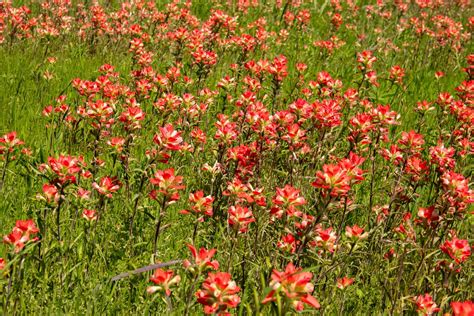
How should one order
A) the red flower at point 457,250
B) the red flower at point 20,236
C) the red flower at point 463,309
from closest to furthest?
the red flower at point 463,309 < the red flower at point 20,236 < the red flower at point 457,250

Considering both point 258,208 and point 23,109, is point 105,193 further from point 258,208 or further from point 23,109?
point 23,109

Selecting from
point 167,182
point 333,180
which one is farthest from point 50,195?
point 333,180

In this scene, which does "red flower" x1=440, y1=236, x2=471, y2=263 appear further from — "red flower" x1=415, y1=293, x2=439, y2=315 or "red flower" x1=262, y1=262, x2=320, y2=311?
"red flower" x1=262, y1=262, x2=320, y2=311

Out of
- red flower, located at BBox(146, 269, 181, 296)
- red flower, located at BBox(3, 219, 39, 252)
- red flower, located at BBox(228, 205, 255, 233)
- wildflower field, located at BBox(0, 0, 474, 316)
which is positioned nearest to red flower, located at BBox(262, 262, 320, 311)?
wildflower field, located at BBox(0, 0, 474, 316)

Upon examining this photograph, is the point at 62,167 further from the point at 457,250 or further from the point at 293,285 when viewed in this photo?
the point at 457,250

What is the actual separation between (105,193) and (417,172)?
1951 millimetres

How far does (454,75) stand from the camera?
7832mm

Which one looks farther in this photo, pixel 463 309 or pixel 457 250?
pixel 457 250

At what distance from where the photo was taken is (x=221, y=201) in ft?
11.2

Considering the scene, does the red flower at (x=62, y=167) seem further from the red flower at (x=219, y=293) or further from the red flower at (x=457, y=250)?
the red flower at (x=457, y=250)

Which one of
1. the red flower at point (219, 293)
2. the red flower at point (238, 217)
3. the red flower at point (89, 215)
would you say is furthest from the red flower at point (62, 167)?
the red flower at point (219, 293)

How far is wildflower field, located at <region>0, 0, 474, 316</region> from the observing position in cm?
239

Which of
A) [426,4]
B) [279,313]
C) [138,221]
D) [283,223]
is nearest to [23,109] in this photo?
[138,221]

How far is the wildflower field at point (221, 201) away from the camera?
2.39 meters
